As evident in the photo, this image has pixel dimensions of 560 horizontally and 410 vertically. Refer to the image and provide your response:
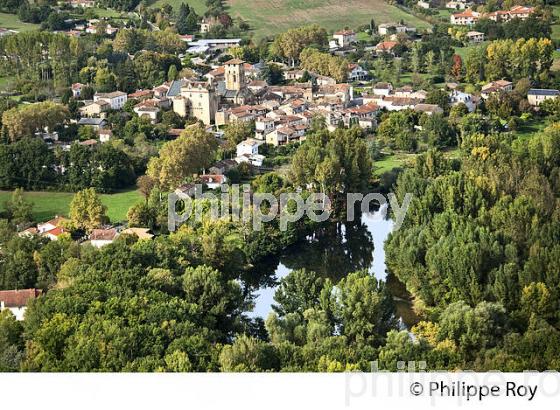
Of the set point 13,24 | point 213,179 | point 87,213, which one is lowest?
point 213,179

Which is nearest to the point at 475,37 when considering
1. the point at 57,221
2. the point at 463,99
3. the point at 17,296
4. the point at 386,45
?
the point at 386,45

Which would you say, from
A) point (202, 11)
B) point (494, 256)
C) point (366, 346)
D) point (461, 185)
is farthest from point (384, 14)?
point (366, 346)

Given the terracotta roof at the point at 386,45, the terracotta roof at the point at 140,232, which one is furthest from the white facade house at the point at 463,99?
the terracotta roof at the point at 140,232

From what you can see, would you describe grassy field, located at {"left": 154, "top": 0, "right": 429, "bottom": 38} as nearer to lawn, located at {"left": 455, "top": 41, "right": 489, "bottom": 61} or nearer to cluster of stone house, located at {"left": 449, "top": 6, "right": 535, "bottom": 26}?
cluster of stone house, located at {"left": 449, "top": 6, "right": 535, "bottom": 26}

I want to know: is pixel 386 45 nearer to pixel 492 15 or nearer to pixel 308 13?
pixel 492 15

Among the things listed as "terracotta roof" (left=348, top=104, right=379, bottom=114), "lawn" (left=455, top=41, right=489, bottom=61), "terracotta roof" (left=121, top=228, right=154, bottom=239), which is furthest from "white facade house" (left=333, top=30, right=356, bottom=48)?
"terracotta roof" (left=121, top=228, right=154, bottom=239)

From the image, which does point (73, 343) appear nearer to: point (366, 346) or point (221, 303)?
point (221, 303)
